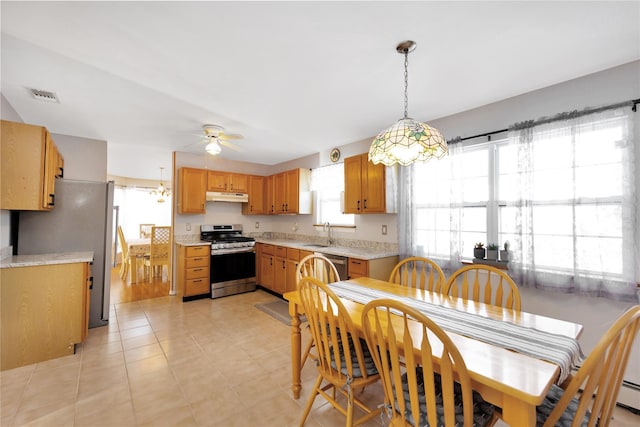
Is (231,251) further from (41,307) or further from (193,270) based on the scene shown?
(41,307)

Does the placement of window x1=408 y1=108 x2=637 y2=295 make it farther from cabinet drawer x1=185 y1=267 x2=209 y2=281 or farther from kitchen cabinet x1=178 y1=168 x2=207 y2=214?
kitchen cabinet x1=178 y1=168 x2=207 y2=214

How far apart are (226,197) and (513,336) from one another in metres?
4.48

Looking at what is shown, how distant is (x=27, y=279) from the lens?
7.61 feet

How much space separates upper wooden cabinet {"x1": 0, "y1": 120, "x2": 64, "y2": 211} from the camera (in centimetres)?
222

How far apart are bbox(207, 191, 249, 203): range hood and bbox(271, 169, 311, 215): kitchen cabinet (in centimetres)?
67

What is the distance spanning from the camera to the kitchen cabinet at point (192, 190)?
4.47 m

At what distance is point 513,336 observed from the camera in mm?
Answer: 1286

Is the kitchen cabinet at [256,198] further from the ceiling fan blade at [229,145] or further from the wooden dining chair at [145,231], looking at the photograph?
the wooden dining chair at [145,231]

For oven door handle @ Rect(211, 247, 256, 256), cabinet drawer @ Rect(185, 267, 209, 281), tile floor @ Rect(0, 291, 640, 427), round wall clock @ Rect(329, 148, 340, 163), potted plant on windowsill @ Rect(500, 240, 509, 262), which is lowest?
tile floor @ Rect(0, 291, 640, 427)

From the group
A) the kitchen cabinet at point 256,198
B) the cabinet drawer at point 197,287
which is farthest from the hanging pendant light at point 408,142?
the kitchen cabinet at point 256,198

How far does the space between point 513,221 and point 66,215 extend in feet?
15.2

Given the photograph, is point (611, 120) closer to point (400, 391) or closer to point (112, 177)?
point (400, 391)

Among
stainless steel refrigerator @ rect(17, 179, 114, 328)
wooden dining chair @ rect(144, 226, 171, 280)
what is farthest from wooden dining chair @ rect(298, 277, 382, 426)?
wooden dining chair @ rect(144, 226, 171, 280)

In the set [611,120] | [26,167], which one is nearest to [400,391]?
[611,120]
